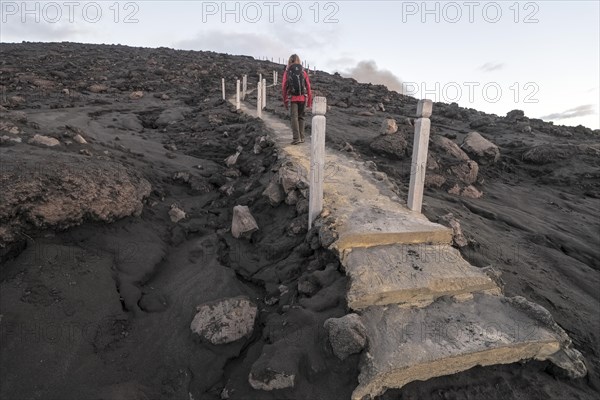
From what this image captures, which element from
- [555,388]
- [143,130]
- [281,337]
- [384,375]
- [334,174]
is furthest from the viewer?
[143,130]

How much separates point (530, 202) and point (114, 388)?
8.82m

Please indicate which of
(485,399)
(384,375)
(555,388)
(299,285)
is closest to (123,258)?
(299,285)

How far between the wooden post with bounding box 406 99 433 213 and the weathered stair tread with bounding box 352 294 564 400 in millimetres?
1656

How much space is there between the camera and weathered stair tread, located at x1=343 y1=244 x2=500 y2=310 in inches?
124

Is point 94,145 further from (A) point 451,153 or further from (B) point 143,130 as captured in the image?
(A) point 451,153

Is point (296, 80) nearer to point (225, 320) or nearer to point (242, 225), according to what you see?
point (242, 225)

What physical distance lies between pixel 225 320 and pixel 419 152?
319cm

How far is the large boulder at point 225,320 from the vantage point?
3.16 metres

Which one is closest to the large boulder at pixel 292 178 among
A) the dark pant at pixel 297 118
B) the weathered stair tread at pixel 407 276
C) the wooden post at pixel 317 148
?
the wooden post at pixel 317 148

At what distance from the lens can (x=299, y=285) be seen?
11.6 feet

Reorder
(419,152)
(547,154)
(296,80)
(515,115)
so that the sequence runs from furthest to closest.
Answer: (515,115) < (547,154) < (296,80) < (419,152)

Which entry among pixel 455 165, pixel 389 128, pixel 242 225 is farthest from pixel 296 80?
pixel 455 165

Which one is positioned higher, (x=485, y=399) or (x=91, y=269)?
(x=91, y=269)

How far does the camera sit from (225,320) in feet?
10.6
